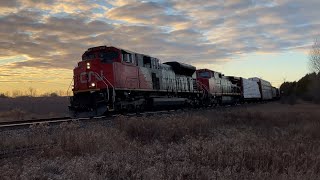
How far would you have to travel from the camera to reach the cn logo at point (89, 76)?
19.2 metres

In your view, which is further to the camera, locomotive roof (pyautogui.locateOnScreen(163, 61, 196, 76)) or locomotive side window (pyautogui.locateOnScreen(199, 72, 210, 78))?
locomotive side window (pyautogui.locateOnScreen(199, 72, 210, 78))

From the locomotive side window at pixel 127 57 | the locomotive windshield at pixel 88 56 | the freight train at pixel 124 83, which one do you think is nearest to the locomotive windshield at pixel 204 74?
the freight train at pixel 124 83

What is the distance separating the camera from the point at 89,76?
64.0ft

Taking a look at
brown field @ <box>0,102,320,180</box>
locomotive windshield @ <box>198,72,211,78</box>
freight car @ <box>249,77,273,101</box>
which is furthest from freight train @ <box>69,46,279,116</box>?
freight car @ <box>249,77,273,101</box>

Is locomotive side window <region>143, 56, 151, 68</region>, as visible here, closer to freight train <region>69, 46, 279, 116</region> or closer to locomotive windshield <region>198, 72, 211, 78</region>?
freight train <region>69, 46, 279, 116</region>

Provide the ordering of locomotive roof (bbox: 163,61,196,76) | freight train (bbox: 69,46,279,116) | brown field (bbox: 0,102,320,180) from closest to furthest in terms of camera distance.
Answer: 1. brown field (bbox: 0,102,320,180)
2. freight train (bbox: 69,46,279,116)
3. locomotive roof (bbox: 163,61,196,76)

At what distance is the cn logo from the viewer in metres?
19.2

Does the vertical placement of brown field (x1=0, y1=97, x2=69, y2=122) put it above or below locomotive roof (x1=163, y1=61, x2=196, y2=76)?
below

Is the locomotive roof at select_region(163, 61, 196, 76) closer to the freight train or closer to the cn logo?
the freight train

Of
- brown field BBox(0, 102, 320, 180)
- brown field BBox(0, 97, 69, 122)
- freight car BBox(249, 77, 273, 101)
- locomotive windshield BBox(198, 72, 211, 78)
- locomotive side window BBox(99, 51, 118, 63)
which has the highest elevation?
locomotive side window BBox(99, 51, 118, 63)

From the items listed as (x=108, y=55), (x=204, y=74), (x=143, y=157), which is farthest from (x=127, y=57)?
(x=204, y=74)

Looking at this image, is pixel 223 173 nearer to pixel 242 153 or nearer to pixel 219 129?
pixel 242 153

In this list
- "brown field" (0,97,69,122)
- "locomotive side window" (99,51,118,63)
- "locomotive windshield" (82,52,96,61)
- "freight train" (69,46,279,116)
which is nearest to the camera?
"freight train" (69,46,279,116)

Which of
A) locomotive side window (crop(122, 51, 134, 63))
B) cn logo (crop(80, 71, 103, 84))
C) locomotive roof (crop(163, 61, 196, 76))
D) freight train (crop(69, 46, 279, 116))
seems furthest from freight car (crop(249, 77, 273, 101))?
cn logo (crop(80, 71, 103, 84))
